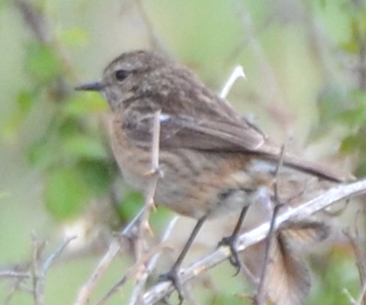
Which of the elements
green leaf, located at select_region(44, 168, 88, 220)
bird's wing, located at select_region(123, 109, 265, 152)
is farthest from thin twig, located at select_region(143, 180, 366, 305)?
green leaf, located at select_region(44, 168, 88, 220)

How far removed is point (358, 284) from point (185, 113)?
1.10 meters

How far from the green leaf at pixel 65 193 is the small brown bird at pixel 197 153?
25 cm

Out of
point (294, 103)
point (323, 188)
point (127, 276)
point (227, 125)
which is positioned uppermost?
point (127, 276)

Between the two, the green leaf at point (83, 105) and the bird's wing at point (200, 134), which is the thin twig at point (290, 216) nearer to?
the bird's wing at point (200, 134)

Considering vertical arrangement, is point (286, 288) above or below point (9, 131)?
below

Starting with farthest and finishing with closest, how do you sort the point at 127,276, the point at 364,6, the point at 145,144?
1. the point at 364,6
2. the point at 145,144
3. the point at 127,276

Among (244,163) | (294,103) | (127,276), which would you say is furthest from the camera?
(294,103)

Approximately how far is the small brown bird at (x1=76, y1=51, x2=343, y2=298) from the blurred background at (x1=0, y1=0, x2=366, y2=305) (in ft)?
0.64

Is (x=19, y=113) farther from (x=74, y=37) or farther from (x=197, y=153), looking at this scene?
(x=197, y=153)

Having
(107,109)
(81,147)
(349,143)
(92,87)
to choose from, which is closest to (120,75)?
(92,87)

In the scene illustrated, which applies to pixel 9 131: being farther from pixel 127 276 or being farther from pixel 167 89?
pixel 127 276

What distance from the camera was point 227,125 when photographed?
5.68m

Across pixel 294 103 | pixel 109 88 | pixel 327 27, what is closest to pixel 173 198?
pixel 109 88

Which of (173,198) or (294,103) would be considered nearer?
(173,198)
